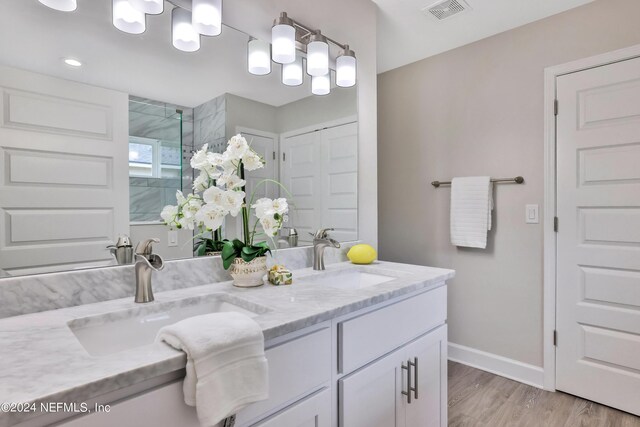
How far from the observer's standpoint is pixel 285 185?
1672 millimetres

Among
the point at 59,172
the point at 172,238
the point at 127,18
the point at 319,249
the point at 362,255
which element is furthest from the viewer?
the point at 362,255

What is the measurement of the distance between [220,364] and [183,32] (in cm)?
122

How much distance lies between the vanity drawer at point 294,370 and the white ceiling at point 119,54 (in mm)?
984

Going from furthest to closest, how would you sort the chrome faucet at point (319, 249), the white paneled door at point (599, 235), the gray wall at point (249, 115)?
1. the white paneled door at point (599, 235)
2. the chrome faucet at point (319, 249)
3. the gray wall at point (249, 115)

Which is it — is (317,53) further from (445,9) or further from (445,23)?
(445,23)

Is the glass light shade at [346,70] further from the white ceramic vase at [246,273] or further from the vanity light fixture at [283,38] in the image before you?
the white ceramic vase at [246,273]

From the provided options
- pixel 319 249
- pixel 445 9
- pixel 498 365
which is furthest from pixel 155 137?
pixel 498 365

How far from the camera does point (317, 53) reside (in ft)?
5.59

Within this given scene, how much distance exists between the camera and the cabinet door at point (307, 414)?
86 centimetres

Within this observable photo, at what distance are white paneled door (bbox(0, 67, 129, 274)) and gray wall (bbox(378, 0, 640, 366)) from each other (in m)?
2.20

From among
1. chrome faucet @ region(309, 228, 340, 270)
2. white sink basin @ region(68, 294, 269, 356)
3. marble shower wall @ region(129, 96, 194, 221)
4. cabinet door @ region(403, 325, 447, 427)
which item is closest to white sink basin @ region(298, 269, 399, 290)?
chrome faucet @ region(309, 228, 340, 270)

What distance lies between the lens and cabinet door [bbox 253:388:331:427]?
0.86 metres

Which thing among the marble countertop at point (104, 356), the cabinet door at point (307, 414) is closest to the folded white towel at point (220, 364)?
the marble countertop at point (104, 356)

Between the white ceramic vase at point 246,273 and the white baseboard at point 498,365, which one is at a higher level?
the white ceramic vase at point 246,273
